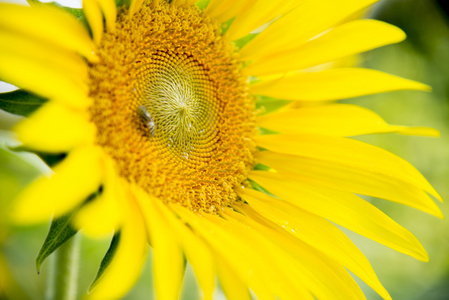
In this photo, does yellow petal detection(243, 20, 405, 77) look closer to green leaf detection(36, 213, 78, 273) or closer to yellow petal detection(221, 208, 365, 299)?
yellow petal detection(221, 208, 365, 299)

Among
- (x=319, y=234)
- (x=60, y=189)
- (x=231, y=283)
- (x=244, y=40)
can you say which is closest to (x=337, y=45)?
(x=244, y=40)

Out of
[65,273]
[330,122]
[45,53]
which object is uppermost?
[45,53]

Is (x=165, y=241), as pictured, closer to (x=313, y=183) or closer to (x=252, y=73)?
(x=313, y=183)

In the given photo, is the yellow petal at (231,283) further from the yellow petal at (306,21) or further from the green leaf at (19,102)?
the yellow petal at (306,21)

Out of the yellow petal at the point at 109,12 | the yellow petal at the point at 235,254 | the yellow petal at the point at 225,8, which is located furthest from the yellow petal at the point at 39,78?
the yellow petal at the point at 225,8

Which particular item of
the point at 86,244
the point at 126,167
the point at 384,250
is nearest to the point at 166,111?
the point at 126,167

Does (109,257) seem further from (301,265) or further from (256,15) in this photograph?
(256,15)
